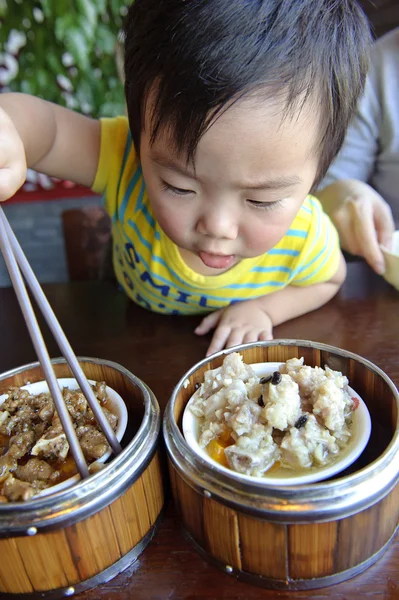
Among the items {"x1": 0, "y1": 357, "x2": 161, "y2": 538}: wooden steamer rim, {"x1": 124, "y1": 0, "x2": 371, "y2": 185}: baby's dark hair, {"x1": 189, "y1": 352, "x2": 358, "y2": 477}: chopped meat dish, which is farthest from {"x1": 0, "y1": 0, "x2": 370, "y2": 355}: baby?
{"x1": 0, "y1": 357, "x2": 161, "y2": 538}: wooden steamer rim

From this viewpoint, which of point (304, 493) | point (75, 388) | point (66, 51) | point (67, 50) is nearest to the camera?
point (304, 493)

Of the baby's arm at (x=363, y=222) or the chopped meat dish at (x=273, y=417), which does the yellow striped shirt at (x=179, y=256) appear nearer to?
the baby's arm at (x=363, y=222)

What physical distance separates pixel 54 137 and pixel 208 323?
0.53 m

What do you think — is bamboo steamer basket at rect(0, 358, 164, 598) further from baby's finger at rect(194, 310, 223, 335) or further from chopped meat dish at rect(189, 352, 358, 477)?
baby's finger at rect(194, 310, 223, 335)

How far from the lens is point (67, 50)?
108 inches

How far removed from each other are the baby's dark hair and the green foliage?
6.90ft

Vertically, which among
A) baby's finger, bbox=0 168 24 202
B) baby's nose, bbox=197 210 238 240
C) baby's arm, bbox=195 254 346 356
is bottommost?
baby's arm, bbox=195 254 346 356

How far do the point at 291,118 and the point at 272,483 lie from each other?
0.49m

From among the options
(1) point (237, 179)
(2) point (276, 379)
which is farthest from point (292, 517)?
(1) point (237, 179)

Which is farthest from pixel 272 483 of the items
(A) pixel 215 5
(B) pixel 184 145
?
(A) pixel 215 5

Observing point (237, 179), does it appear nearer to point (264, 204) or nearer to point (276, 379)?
point (264, 204)

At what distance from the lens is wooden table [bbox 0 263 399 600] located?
0.57 meters

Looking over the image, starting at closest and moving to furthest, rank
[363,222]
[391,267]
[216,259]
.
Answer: [216,259], [391,267], [363,222]

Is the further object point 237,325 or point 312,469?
point 237,325
